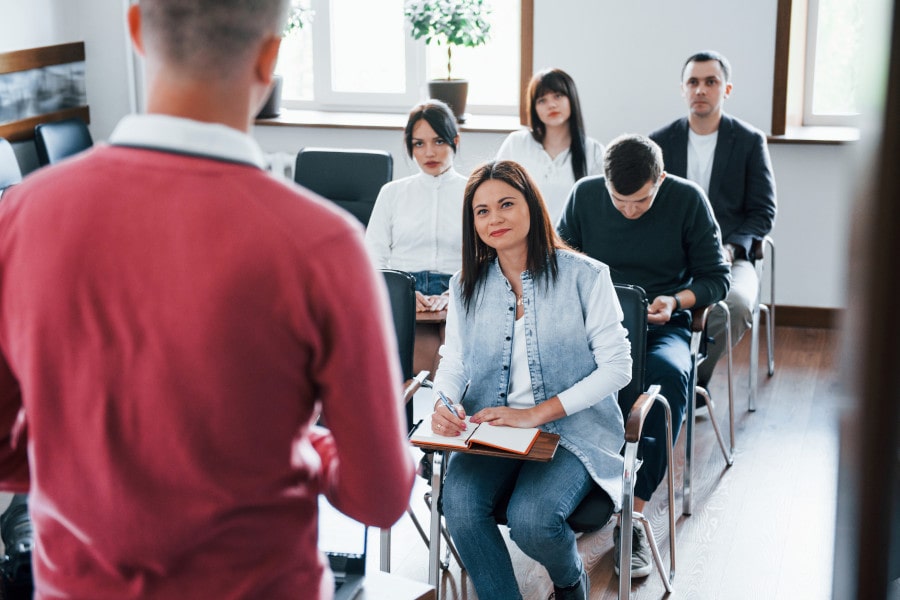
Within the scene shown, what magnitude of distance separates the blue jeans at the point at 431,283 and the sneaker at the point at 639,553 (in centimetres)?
116

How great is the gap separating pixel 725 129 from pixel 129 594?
378 centimetres

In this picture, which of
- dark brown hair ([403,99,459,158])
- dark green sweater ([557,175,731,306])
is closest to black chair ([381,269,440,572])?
dark green sweater ([557,175,731,306])

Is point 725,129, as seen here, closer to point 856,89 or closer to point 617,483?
point 617,483

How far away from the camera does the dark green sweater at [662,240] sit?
3.34 metres

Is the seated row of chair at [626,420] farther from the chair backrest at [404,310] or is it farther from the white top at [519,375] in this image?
the white top at [519,375]

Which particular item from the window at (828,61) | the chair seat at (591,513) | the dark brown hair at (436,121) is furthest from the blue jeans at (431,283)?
the window at (828,61)

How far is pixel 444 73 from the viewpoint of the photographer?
5.90m

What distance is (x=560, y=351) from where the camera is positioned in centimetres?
251

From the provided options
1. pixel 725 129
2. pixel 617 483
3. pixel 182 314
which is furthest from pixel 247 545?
pixel 725 129

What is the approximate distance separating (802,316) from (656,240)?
2.24 meters

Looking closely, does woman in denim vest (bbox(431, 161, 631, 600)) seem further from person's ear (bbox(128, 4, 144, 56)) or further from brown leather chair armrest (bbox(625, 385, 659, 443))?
person's ear (bbox(128, 4, 144, 56))

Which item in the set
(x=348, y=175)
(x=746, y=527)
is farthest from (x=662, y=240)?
(x=348, y=175)

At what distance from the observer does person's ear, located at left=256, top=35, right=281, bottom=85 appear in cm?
94

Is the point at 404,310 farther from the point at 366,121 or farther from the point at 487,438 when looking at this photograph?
the point at 366,121
